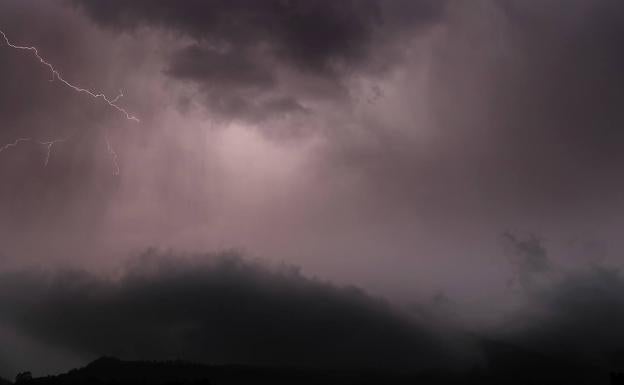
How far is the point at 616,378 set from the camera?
19725 cm
